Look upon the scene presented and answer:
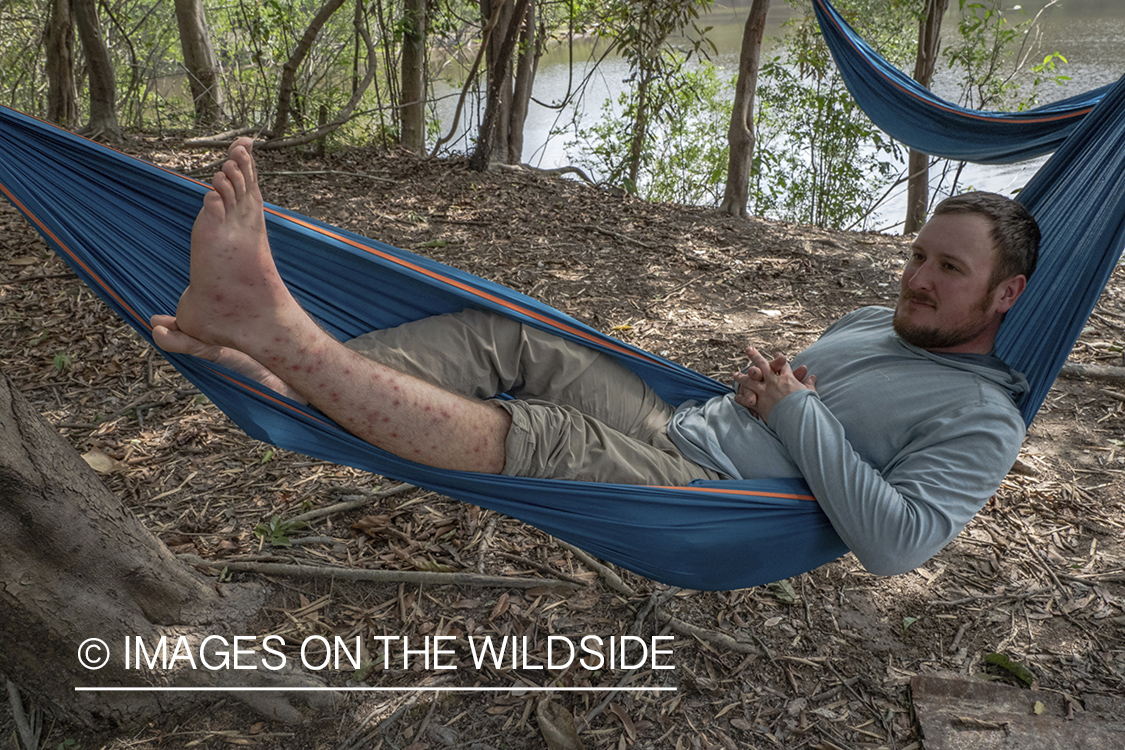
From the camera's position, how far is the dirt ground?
4.33 feet

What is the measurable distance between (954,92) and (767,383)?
11.9 m

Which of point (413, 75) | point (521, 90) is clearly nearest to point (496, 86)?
point (521, 90)

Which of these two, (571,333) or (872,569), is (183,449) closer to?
(571,333)

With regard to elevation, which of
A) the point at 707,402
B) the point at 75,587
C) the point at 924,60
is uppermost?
the point at 924,60

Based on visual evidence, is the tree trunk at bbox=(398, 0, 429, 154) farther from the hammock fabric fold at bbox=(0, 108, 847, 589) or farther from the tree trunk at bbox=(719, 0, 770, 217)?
the hammock fabric fold at bbox=(0, 108, 847, 589)

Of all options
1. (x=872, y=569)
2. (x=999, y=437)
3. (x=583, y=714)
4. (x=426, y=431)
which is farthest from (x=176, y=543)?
(x=999, y=437)

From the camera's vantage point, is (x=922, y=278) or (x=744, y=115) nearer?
(x=922, y=278)

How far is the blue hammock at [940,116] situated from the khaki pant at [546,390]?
1284 millimetres

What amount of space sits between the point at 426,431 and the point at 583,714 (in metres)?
0.60

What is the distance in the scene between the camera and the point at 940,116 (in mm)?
2117

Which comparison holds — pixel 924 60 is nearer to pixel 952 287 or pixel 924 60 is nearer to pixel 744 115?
pixel 744 115

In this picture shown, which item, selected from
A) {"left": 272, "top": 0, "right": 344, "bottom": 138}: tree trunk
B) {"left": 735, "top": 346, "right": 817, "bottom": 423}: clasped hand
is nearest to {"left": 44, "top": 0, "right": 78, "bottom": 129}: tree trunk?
{"left": 272, "top": 0, "right": 344, "bottom": 138}: tree trunk

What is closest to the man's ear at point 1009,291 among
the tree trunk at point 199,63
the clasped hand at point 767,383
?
the clasped hand at point 767,383

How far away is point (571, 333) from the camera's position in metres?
1.43
